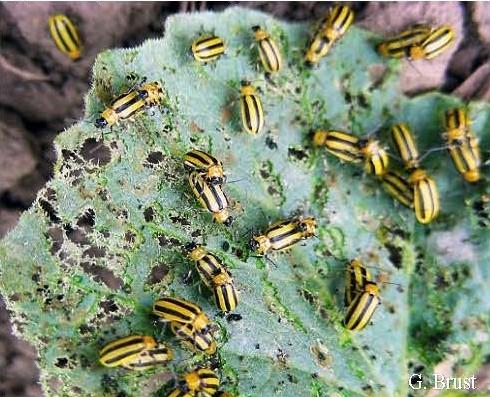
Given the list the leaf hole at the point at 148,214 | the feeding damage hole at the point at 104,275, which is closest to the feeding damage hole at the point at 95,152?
the leaf hole at the point at 148,214

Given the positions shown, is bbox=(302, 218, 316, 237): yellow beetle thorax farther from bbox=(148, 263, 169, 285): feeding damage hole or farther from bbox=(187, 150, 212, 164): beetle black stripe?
bbox=(148, 263, 169, 285): feeding damage hole

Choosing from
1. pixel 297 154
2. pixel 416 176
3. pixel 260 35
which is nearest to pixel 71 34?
pixel 260 35

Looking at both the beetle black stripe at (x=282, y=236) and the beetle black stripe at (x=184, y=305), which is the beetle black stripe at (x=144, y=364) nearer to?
the beetle black stripe at (x=184, y=305)

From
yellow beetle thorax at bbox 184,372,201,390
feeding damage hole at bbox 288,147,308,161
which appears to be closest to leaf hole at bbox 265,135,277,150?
feeding damage hole at bbox 288,147,308,161

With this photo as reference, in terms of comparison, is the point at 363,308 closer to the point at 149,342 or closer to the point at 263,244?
the point at 263,244

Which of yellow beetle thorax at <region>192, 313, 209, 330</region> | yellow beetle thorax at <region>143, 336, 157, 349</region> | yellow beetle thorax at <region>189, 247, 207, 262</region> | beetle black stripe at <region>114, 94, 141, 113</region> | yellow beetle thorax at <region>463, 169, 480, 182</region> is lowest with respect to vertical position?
yellow beetle thorax at <region>143, 336, 157, 349</region>
